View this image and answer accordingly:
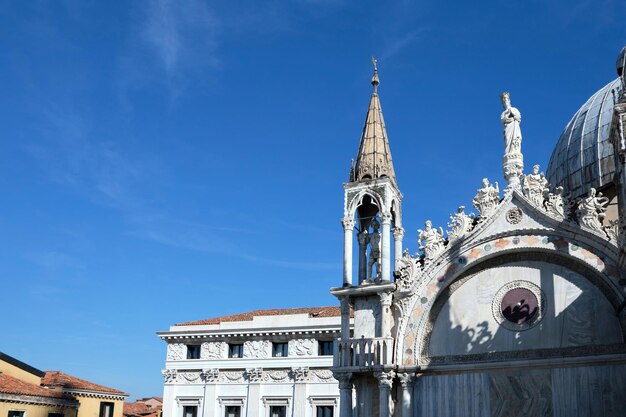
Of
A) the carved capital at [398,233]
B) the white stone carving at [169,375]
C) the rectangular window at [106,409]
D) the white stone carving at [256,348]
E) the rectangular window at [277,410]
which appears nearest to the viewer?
the carved capital at [398,233]

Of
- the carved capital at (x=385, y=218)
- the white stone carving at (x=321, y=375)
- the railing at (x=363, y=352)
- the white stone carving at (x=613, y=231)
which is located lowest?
the railing at (x=363, y=352)

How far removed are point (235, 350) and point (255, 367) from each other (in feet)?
5.92

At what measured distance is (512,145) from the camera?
22.6 metres

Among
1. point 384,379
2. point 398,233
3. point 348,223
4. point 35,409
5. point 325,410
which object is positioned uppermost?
point 348,223

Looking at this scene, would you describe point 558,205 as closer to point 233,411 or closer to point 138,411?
point 233,411

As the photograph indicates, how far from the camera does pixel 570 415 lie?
64.2ft

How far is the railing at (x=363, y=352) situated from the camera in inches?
858

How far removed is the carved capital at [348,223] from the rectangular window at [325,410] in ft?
54.2

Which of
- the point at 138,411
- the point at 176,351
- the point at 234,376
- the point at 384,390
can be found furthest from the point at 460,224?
the point at 138,411

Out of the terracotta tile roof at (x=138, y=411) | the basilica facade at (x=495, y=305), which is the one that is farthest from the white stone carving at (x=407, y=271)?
the terracotta tile roof at (x=138, y=411)

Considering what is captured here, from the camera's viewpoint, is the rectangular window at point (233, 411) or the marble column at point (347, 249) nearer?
the marble column at point (347, 249)

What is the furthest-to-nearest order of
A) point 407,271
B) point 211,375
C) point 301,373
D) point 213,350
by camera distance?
point 213,350 < point 211,375 < point 301,373 < point 407,271

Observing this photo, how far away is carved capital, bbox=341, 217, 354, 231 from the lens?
23.9 m

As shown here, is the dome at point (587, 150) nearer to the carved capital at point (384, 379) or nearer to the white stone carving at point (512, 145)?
the white stone carving at point (512, 145)
